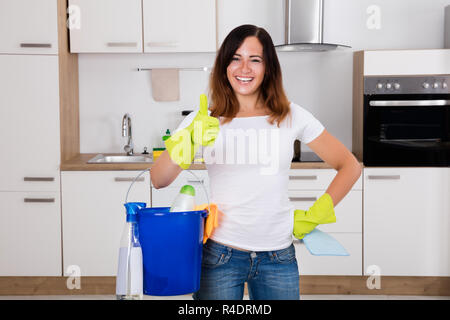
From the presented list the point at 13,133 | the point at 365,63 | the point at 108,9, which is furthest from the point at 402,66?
the point at 13,133

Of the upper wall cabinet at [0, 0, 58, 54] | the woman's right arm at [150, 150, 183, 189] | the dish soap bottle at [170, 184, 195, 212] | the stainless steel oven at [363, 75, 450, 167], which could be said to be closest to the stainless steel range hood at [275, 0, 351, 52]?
the stainless steel oven at [363, 75, 450, 167]

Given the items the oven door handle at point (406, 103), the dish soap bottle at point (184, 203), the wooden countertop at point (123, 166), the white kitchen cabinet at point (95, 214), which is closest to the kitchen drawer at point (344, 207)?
the wooden countertop at point (123, 166)

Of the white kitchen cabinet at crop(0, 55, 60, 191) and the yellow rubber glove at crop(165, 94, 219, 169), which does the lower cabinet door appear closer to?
the white kitchen cabinet at crop(0, 55, 60, 191)

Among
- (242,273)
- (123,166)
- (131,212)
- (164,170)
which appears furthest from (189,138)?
(123,166)

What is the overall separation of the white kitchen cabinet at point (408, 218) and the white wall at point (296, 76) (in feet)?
1.86

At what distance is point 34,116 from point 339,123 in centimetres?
197

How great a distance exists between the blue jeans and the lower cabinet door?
2.04 meters

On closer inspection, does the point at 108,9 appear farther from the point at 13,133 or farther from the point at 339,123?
the point at 339,123

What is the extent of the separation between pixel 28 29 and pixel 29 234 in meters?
1.22

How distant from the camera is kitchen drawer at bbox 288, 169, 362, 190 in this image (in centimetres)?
313

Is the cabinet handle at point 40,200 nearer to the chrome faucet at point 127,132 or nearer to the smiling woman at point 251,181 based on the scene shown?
the chrome faucet at point 127,132

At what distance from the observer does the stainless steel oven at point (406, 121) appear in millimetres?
3176

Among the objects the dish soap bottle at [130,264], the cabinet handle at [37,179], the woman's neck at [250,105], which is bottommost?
the cabinet handle at [37,179]

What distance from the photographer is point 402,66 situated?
10.5ft
